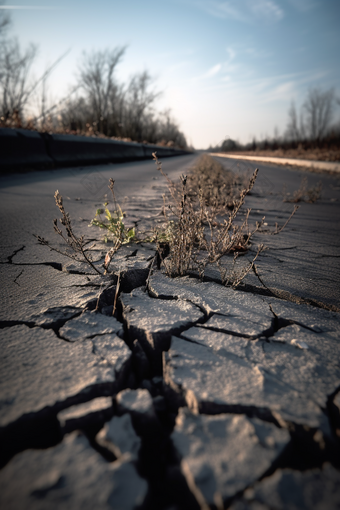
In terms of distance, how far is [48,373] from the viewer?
80cm

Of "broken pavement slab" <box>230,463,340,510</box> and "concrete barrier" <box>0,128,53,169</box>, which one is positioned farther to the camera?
"concrete barrier" <box>0,128,53,169</box>

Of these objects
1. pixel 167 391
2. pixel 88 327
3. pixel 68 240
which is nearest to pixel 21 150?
pixel 68 240

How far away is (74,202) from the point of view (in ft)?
10.2

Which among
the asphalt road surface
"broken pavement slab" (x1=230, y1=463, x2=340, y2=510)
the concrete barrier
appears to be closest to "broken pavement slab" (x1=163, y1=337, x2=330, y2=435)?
"broken pavement slab" (x1=230, y1=463, x2=340, y2=510)

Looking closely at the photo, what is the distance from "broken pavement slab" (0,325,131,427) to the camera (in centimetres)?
71

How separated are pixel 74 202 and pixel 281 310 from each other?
8.58ft

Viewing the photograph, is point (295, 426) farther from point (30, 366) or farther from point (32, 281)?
point (32, 281)

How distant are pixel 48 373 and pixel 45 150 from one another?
5853 mm

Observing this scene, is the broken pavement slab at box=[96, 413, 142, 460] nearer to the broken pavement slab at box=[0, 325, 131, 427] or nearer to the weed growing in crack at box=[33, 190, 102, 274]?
the broken pavement slab at box=[0, 325, 131, 427]

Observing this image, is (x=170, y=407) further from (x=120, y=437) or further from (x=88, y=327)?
(x=88, y=327)

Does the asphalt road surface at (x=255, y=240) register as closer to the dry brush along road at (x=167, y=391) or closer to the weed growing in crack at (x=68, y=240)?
the dry brush along road at (x=167, y=391)

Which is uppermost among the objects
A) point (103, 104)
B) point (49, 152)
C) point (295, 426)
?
point (103, 104)

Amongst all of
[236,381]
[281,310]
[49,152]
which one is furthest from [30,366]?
[49,152]

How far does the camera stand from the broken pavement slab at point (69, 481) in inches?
20.2
